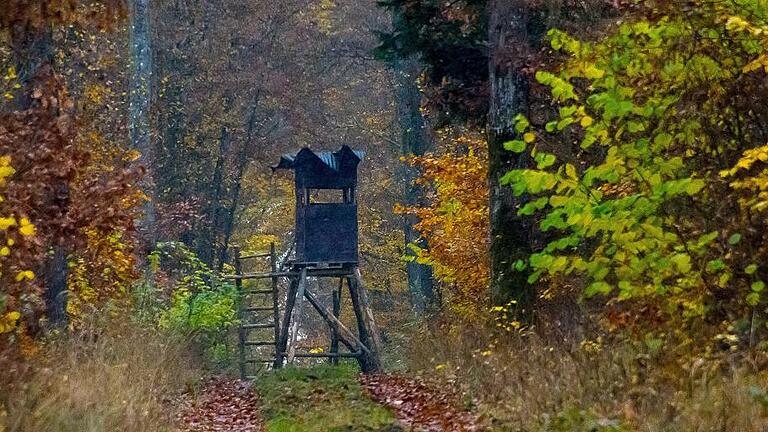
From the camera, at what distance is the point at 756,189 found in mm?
7289

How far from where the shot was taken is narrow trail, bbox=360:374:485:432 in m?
9.49

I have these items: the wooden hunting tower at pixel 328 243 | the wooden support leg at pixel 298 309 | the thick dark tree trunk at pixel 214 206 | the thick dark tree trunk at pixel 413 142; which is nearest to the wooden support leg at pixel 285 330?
the wooden hunting tower at pixel 328 243

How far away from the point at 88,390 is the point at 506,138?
673 centimetres

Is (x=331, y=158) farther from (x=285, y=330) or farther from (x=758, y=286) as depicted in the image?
(x=758, y=286)

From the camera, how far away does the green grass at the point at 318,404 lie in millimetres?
10391

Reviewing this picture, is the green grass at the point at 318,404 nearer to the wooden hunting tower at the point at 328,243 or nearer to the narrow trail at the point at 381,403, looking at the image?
the narrow trail at the point at 381,403

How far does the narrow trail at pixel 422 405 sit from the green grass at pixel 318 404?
0.19 meters

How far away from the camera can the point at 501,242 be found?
13328 millimetres

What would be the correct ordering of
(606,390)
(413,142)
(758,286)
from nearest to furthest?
(758,286), (606,390), (413,142)

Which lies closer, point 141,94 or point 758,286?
point 758,286

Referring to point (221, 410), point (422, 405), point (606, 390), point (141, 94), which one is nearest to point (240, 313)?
point (141, 94)

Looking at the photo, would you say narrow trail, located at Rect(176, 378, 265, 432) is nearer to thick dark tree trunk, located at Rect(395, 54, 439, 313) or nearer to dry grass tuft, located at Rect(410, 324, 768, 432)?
dry grass tuft, located at Rect(410, 324, 768, 432)

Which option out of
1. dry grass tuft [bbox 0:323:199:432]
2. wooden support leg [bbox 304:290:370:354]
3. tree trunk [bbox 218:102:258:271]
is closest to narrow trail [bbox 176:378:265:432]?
dry grass tuft [bbox 0:323:199:432]

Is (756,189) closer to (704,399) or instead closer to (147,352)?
(704,399)
